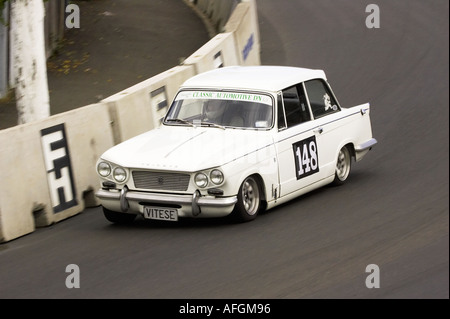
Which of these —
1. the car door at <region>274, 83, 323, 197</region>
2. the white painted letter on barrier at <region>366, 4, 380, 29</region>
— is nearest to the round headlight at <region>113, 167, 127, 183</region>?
the car door at <region>274, 83, 323, 197</region>

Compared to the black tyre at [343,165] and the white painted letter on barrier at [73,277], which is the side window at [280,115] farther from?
the white painted letter on barrier at [73,277]

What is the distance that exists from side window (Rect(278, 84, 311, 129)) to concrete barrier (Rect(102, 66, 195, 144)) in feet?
8.08

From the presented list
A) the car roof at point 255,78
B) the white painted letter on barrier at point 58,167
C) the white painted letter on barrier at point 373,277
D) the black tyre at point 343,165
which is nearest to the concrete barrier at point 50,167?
the white painted letter on barrier at point 58,167

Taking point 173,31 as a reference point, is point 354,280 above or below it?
below

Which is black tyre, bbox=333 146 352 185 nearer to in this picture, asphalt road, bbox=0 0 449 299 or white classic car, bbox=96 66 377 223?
white classic car, bbox=96 66 377 223

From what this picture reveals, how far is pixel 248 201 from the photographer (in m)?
10.7

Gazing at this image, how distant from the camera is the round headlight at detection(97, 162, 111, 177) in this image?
10.9m

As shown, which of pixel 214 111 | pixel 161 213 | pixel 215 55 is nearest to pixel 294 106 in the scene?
pixel 214 111

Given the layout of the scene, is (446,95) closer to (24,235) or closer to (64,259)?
(64,259)

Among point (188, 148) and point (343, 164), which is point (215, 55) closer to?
point (343, 164)

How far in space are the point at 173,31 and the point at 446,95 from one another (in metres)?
17.4

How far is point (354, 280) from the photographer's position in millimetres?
8141
